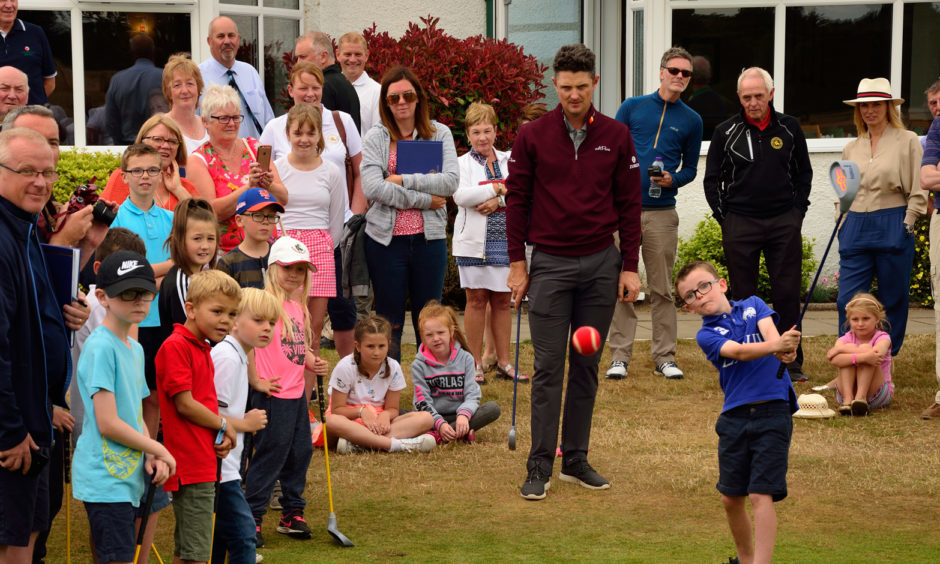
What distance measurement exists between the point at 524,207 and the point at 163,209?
204 cm

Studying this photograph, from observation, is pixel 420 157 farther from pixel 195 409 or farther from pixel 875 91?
pixel 195 409

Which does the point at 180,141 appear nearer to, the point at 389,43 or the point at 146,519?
the point at 146,519

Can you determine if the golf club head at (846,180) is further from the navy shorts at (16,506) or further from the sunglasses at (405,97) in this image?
the navy shorts at (16,506)

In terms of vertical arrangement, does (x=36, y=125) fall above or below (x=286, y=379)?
above

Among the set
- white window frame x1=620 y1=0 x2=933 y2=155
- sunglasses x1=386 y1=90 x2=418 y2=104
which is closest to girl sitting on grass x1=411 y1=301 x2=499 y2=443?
sunglasses x1=386 y1=90 x2=418 y2=104

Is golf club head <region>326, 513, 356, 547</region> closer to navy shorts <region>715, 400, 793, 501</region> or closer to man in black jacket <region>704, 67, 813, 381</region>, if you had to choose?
navy shorts <region>715, 400, 793, 501</region>

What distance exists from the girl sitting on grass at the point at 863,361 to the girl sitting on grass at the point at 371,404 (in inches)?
126

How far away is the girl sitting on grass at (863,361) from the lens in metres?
8.70

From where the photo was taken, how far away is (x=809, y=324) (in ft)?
40.6

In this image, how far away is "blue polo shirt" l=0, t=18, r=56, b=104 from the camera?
863 centimetres

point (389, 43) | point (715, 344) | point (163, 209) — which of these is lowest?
point (715, 344)

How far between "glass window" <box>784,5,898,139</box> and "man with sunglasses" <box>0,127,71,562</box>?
10947mm

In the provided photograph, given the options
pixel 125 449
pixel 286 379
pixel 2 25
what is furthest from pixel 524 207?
pixel 2 25

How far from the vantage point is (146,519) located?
180 inches
